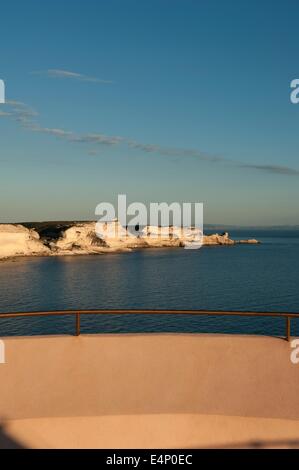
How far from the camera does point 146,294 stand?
41.6 meters

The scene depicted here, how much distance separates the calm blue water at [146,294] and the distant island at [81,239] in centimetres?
954

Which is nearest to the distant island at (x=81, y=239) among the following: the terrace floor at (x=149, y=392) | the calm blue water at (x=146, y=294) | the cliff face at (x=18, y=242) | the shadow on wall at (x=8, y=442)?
the cliff face at (x=18, y=242)

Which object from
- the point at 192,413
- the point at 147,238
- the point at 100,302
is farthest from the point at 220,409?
the point at 147,238

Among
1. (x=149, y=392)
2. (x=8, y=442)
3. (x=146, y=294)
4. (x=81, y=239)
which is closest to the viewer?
(x=8, y=442)

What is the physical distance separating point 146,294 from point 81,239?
171ft

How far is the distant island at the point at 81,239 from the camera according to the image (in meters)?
75.6

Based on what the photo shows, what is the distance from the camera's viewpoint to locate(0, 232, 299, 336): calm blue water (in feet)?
81.0

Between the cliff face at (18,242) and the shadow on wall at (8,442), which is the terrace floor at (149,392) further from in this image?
the cliff face at (18,242)

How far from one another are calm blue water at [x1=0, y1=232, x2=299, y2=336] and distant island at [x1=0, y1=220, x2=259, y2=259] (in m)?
9.54

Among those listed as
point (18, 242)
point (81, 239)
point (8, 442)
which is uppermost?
point (81, 239)

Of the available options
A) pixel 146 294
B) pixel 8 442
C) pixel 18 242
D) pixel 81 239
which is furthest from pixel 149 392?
pixel 81 239

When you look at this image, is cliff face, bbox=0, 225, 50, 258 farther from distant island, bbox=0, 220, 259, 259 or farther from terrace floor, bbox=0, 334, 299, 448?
terrace floor, bbox=0, 334, 299, 448

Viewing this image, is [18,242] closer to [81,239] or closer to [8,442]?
[81,239]
